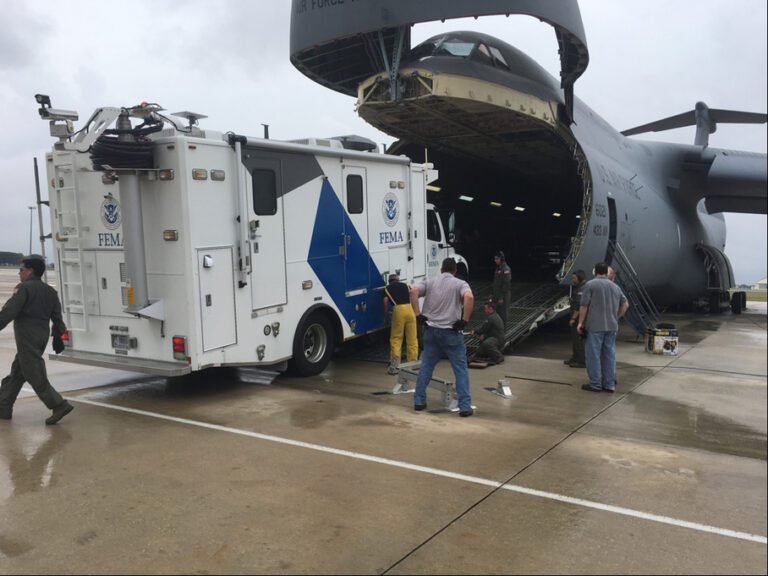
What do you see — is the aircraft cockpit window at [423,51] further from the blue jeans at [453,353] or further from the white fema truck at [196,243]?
the blue jeans at [453,353]

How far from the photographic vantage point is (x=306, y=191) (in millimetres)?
8977

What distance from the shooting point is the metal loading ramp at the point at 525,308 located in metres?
11.5

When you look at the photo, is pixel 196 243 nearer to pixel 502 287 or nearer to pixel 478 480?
pixel 478 480

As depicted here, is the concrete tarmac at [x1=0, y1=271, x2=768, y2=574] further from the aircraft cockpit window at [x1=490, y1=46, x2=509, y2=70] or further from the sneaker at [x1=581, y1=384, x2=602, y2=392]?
the aircraft cockpit window at [x1=490, y1=46, x2=509, y2=70]

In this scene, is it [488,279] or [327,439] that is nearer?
[327,439]

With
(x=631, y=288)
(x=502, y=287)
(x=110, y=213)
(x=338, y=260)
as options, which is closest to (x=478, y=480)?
(x=338, y=260)

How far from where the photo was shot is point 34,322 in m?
6.95

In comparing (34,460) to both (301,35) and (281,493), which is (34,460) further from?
(301,35)

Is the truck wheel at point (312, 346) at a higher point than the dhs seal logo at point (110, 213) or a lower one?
lower

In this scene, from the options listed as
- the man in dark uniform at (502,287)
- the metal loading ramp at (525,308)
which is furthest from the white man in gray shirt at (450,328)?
the man in dark uniform at (502,287)

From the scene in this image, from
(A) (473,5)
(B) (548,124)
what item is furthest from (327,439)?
(B) (548,124)

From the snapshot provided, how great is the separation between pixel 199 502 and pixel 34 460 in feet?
6.91

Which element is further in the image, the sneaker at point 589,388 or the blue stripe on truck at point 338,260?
the blue stripe on truck at point 338,260

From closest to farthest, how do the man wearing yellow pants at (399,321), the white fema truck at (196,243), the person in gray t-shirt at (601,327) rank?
the white fema truck at (196,243)
the person in gray t-shirt at (601,327)
the man wearing yellow pants at (399,321)
